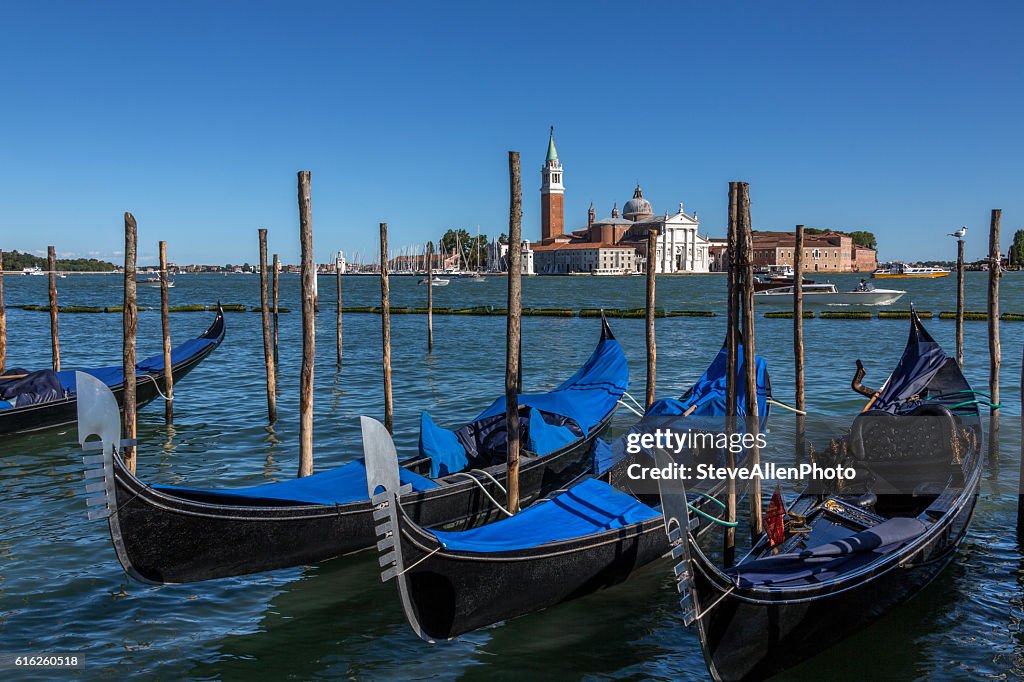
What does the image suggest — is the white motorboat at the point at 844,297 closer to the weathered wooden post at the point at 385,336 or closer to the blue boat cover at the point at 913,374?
the weathered wooden post at the point at 385,336

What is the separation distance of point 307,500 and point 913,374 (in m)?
6.40

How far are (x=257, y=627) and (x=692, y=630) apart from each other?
2.60 metres

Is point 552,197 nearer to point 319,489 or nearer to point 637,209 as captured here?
point 637,209

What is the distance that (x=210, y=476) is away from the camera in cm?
823

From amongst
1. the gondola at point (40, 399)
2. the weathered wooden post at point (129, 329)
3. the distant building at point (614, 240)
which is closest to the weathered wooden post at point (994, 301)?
the weathered wooden post at point (129, 329)

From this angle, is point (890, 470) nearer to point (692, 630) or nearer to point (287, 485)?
point (692, 630)

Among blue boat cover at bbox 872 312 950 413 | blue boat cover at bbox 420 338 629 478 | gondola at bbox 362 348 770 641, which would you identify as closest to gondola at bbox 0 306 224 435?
blue boat cover at bbox 420 338 629 478

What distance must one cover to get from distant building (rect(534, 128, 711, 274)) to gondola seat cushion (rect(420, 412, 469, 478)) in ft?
281

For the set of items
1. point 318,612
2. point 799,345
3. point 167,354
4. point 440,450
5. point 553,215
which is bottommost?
point 318,612

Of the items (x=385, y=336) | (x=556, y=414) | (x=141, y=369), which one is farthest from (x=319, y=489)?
(x=141, y=369)

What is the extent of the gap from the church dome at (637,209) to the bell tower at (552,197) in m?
8.53

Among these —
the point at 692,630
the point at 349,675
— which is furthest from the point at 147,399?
the point at 692,630

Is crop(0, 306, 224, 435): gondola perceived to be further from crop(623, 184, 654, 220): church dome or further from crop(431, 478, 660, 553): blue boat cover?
crop(623, 184, 654, 220): church dome

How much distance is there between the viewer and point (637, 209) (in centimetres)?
10888
